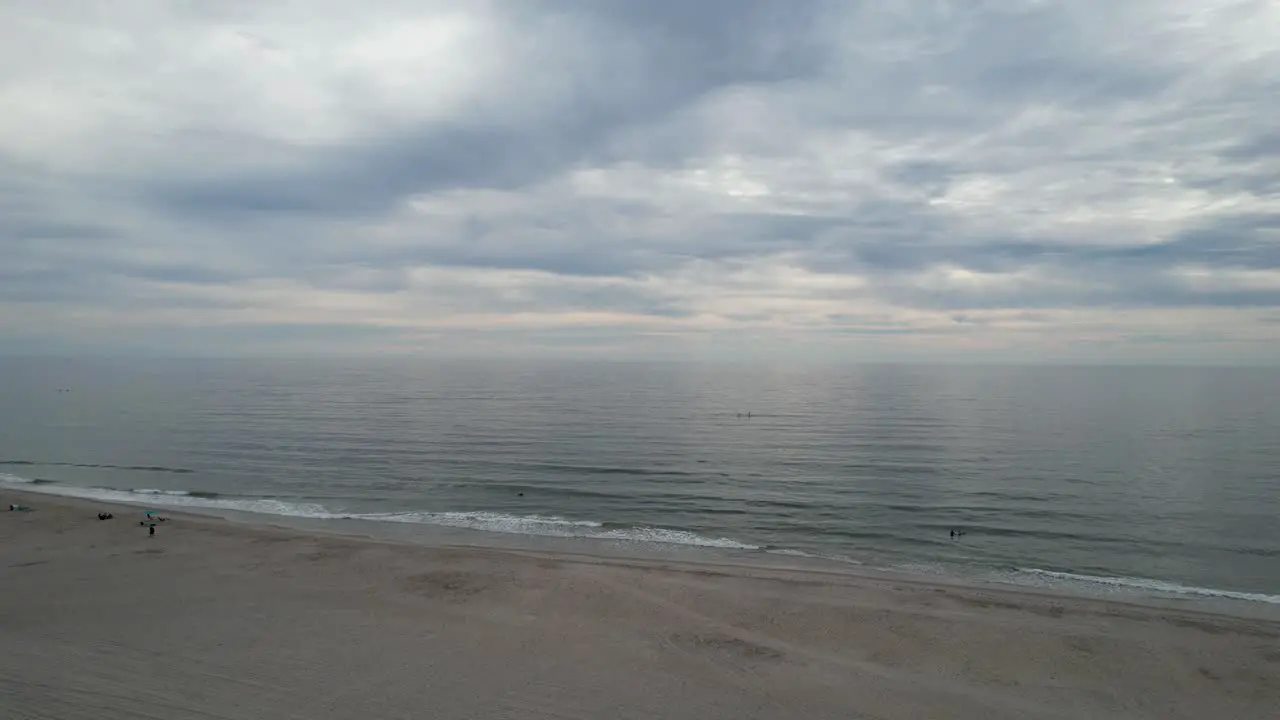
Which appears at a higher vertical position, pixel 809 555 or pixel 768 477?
pixel 768 477

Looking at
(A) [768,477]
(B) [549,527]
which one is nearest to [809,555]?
(B) [549,527]

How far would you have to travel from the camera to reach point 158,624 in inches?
603

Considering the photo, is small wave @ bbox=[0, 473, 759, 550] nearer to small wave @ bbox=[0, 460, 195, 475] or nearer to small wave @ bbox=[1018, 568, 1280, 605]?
small wave @ bbox=[0, 460, 195, 475]

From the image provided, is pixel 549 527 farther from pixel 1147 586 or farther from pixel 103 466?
pixel 103 466

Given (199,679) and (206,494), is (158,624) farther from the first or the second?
(206,494)

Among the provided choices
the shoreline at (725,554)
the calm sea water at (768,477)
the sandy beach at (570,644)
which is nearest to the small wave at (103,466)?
the calm sea water at (768,477)

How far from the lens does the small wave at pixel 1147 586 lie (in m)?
20.4

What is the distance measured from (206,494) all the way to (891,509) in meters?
36.1

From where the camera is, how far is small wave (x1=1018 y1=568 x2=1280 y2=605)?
20406 mm

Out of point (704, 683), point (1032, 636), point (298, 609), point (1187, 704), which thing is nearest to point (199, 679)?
point (298, 609)

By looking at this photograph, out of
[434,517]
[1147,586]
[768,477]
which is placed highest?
[768,477]

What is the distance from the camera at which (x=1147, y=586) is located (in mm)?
21297

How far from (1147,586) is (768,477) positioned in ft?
65.4

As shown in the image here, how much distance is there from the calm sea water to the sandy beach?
243 inches
